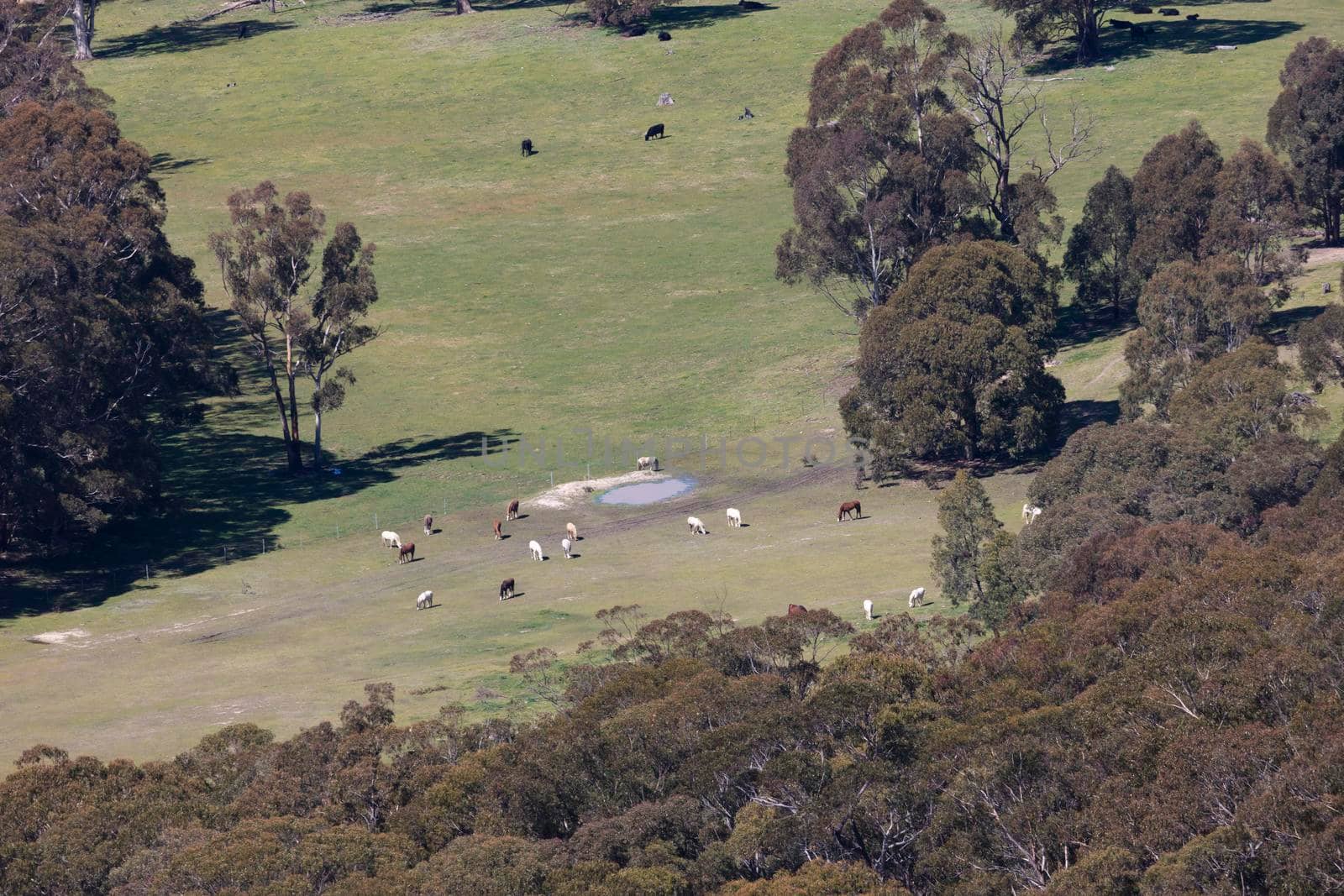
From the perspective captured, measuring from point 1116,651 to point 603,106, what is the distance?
108 metres

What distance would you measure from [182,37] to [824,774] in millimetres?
149315

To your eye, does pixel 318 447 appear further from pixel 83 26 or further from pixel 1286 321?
pixel 83 26

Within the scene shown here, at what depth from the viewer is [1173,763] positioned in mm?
37750

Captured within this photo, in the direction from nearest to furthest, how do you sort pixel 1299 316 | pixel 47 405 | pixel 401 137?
pixel 47 405
pixel 1299 316
pixel 401 137

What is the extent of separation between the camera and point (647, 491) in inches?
3275

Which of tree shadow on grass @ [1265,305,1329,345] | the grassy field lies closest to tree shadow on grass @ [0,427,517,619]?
the grassy field

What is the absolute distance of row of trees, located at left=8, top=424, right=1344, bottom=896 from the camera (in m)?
36.9

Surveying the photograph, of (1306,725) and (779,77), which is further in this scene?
(779,77)

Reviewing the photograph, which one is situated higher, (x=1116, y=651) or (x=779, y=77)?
(x=779, y=77)

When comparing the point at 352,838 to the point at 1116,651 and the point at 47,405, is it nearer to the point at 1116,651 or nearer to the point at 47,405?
the point at 1116,651

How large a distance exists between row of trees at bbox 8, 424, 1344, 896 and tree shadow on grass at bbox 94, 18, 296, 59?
130 m

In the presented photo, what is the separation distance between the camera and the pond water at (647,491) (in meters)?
81.7

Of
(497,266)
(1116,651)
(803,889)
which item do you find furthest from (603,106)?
(803,889)

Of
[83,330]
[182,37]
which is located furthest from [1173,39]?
[83,330]
